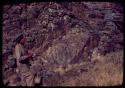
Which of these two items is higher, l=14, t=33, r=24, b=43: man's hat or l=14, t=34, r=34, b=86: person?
l=14, t=33, r=24, b=43: man's hat

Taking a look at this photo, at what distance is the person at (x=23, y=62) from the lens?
184 centimetres

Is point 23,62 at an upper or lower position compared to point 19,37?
lower

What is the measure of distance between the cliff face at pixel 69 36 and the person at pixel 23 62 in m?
0.04

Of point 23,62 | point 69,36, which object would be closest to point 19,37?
point 23,62

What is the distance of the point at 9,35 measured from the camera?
190cm

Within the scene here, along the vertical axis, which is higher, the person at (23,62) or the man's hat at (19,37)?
the man's hat at (19,37)

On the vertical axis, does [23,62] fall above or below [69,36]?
below

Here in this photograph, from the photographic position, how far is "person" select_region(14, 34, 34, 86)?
1838mm

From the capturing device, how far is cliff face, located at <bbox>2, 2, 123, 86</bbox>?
73.0 inches

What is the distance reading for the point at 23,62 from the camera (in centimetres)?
186

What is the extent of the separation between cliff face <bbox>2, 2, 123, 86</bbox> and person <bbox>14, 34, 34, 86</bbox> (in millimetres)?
36

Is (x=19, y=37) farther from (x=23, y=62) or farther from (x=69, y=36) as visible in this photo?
(x=69, y=36)

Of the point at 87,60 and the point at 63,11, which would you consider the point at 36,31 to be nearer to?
the point at 63,11

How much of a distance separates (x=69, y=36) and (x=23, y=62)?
38 centimetres
